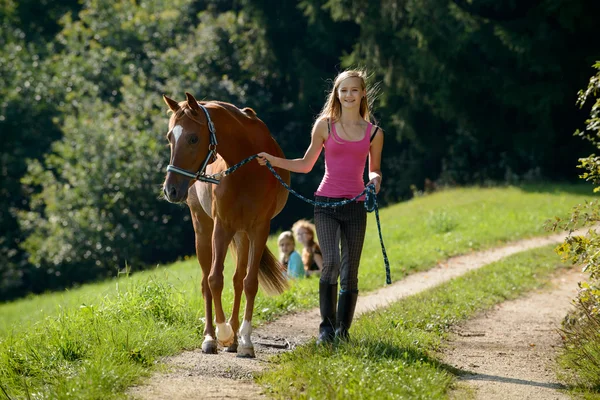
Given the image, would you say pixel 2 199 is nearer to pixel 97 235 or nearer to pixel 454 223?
pixel 97 235

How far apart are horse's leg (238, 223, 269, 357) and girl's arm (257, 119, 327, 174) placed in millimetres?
652

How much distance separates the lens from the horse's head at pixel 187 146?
6582mm

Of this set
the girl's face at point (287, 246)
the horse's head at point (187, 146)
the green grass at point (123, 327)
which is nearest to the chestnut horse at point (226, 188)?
the horse's head at point (187, 146)

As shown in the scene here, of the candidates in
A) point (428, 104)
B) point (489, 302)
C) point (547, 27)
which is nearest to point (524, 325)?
point (489, 302)

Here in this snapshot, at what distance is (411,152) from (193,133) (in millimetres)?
23385

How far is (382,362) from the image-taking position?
6168 mm

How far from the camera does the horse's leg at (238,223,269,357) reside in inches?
282

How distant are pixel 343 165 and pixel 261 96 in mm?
25129

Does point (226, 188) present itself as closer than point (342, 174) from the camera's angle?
No

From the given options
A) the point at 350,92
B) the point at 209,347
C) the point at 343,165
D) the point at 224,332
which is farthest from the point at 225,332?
the point at 350,92

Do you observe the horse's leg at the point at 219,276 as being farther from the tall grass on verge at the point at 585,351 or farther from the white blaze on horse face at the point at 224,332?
the tall grass on verge at the point at 585,351

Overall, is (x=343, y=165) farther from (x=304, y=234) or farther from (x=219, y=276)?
(x=304, y=234)

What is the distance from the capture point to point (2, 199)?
3534 centimetres

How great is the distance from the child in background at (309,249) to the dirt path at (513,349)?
3150 mm
